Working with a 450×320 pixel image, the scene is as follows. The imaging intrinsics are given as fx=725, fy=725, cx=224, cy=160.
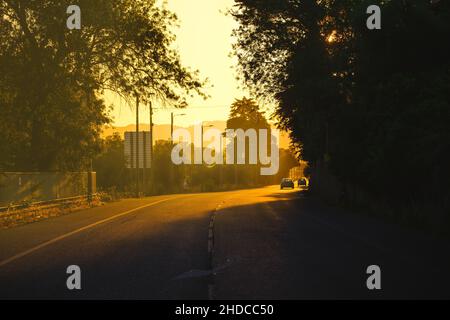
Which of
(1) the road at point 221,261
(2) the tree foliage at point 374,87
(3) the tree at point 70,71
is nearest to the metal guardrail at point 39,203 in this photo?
(3) the tree at point 70,71

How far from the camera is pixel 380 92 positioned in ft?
90.8

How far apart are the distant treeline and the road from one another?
2.90 meters

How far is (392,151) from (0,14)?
22276 mm

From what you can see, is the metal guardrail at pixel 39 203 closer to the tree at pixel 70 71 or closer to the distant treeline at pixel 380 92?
the tree at pixel 70 71

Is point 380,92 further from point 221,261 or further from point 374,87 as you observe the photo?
point 221,261

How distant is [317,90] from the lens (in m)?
36.6

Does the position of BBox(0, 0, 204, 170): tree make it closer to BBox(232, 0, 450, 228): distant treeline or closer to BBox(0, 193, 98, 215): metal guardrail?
BBox(0, 193, 98, 215): metal guardrail

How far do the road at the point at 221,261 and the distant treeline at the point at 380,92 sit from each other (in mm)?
2900

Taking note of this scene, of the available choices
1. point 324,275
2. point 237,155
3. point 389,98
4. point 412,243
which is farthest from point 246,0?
point 237,155

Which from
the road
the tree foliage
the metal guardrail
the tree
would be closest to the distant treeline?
the tree foliage

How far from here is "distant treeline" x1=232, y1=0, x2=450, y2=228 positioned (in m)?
24.1

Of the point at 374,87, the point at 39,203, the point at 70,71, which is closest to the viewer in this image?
the point at 374,87

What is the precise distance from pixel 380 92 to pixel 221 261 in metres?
15.1

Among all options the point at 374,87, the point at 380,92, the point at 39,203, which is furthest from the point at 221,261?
the point at 39,203
